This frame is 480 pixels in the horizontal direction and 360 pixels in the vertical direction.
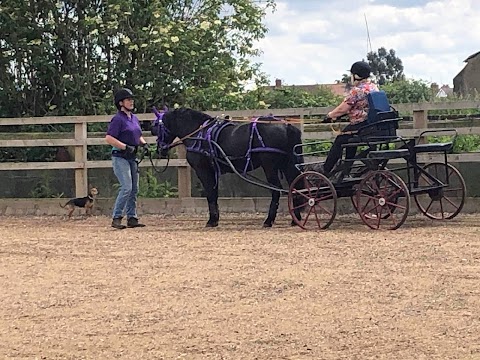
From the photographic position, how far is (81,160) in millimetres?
12562

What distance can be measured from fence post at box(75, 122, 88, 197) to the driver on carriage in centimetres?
429

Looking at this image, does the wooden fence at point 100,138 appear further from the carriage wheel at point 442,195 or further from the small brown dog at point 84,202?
the carriage wheel at point 442,195

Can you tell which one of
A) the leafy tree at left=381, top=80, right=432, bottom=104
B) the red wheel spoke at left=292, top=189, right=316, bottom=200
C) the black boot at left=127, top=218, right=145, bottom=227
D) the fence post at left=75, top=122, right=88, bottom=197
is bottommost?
the black boot at left=127, top=218, right=145, bottom=227

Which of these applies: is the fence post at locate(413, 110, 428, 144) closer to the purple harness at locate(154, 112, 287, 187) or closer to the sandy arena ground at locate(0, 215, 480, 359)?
the sandy arena ground at locate(0, 215, 480, 359)

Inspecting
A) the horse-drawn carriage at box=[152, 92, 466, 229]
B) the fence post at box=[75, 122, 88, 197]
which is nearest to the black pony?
the horse-drawn carriage at box=[152, 92, 466, 229]

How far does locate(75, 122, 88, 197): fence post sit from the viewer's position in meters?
12.5

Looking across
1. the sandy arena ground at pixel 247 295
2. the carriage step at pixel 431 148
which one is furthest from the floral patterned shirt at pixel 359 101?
the sandy arena ground at pixel 247 295

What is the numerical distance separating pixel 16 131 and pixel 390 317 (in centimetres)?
1112

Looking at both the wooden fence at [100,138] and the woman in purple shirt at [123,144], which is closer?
the woman in purple shirt at [123,144]

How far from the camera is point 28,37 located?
1534 cm

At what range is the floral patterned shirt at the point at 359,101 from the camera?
968 cm

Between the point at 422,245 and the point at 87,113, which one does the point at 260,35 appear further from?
the point at 422,245

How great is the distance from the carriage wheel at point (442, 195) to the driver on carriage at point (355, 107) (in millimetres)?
1098

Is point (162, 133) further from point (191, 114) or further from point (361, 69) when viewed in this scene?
point (361, 69)
